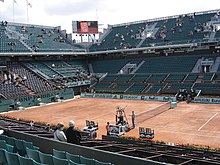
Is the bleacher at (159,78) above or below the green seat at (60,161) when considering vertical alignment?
above

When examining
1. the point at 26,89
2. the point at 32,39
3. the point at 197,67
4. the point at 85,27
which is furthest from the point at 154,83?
the point at 32,39

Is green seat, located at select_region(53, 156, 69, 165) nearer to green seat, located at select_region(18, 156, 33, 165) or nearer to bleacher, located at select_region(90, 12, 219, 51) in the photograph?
green seat, located at select_region(18, 156, 33, 165)

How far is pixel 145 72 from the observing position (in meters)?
64.4

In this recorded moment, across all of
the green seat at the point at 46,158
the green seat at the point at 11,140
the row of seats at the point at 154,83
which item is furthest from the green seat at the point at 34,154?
the row of seats at the point at 154,83

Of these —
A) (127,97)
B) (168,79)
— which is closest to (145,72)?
(168,79)

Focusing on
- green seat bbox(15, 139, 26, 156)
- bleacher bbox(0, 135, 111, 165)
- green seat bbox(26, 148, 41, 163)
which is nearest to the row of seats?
green seat bbox(15, 139, 26, 156)

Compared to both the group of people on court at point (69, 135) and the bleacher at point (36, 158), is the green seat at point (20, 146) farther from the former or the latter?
the group of people on court at point (69, 135)

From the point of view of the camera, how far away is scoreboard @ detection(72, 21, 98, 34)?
76000 mm

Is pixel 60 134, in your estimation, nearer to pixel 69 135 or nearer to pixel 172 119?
pixel 69 135

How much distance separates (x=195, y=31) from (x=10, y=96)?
145 feet

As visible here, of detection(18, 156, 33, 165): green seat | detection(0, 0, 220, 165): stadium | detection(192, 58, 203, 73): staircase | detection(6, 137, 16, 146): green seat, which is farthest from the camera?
detection(192, 58, 203, 73): staircase

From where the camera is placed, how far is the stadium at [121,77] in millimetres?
33344

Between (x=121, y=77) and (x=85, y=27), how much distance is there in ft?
68.5

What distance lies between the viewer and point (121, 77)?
66.1m
